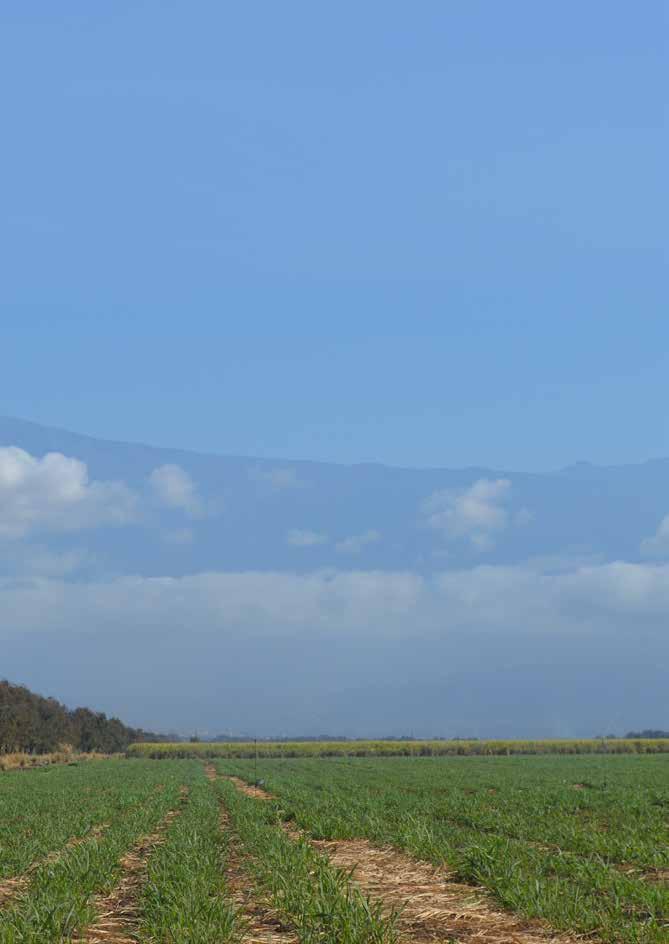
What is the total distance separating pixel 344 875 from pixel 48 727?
127 meters

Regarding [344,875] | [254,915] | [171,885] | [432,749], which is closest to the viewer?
[254,915]

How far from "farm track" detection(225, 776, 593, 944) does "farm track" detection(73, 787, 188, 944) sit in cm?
213

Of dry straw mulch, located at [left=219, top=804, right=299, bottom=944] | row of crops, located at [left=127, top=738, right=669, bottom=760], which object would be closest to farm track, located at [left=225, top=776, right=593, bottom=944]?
dry straw mulch, located at [left=219, top=804, right=299, bottom=944]

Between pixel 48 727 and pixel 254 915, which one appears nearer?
pixel 254 915

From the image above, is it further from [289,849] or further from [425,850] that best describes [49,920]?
[425,850]

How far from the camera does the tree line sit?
119 meters

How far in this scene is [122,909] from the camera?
12.9m

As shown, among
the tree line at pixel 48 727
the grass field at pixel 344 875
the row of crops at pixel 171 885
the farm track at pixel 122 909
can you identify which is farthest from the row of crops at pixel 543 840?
the tree line at pixel 48 727

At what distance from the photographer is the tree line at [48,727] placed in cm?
11919

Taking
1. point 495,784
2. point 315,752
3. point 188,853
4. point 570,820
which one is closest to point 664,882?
point 188,853

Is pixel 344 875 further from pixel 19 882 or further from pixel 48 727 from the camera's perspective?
pixel 48 727

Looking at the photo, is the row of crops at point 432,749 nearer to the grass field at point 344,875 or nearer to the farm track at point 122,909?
the grass field at point 344,875

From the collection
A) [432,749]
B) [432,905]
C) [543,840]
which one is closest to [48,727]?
[432,749]

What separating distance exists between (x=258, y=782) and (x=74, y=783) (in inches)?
395
